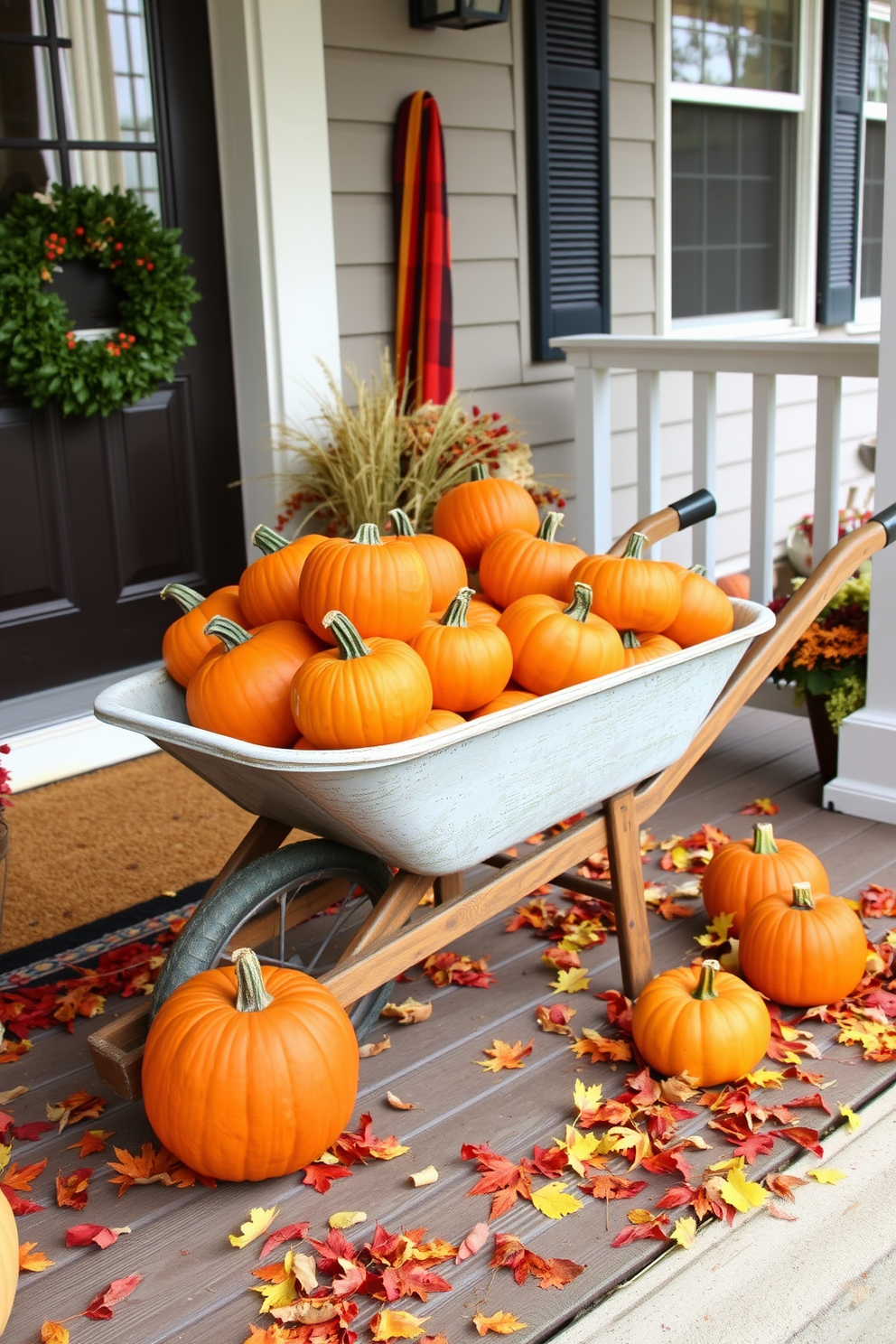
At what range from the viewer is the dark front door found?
3.05 m

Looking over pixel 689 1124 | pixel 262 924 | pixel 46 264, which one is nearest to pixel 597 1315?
pixel 689 1124

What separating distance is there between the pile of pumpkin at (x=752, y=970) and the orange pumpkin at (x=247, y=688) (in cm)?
73

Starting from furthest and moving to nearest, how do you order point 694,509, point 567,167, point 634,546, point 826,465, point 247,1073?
Answer: point 567,167
point 826,465
point 694,509
point 634,546
point 247,1073

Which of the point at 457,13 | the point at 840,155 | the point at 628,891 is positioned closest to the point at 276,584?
the point at 628,891

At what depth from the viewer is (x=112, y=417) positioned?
3314 millimetres

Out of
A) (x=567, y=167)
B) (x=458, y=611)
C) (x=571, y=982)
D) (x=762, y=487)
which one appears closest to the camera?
(x=458, y=611)

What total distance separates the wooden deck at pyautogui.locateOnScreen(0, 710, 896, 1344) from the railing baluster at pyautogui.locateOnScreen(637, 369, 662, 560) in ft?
4.56

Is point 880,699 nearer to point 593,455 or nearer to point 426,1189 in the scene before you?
point 593,455

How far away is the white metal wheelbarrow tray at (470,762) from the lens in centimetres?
152

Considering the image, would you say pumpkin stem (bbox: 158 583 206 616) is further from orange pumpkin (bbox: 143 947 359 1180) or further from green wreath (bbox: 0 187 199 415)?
green wreath (bbox: 0 187 199 415)

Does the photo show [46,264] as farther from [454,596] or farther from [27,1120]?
[27,1120]

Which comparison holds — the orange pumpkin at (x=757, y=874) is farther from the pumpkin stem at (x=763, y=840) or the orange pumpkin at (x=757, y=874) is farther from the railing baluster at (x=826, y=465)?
the railing baluster at (x=826, y=465)

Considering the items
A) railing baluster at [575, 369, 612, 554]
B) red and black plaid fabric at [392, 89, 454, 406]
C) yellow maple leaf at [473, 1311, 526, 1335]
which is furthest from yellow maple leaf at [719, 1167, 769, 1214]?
red and black plaid fabric at [392, 89, 454, 406]

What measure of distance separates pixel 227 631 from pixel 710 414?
1942 mm
